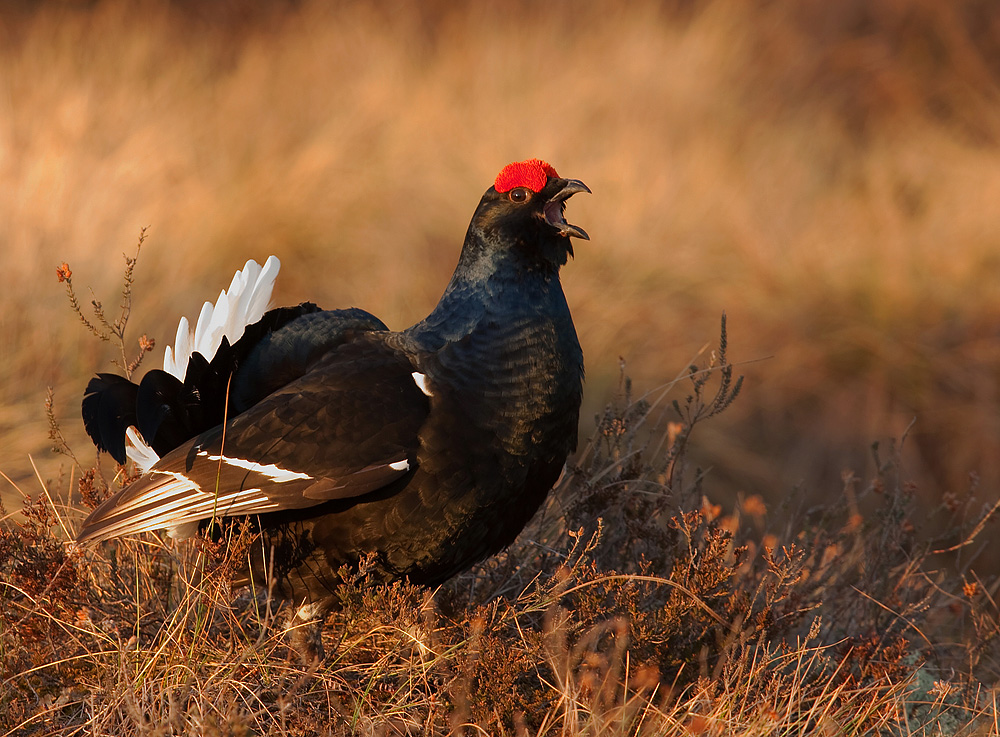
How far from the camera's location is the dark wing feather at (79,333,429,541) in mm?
2289

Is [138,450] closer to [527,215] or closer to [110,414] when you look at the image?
[110,414]

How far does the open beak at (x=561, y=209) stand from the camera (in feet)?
8.14

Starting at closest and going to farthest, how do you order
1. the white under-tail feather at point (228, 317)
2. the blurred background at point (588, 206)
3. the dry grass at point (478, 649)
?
the dry grass at point (478, 649) < the white under-tail feather at point (228, 317) < the blurred background at point (588, 206)

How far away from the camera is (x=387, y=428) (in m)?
2.31

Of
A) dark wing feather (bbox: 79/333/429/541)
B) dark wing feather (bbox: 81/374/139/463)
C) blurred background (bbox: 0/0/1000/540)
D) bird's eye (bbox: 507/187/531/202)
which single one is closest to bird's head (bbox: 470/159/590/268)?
bird's eye (bbox: 507/187/531/202)

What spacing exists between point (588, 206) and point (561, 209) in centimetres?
315

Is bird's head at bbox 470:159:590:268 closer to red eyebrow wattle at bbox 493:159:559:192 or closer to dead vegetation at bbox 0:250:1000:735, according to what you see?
red eyebrow wattle at bbox 493:159:559:192

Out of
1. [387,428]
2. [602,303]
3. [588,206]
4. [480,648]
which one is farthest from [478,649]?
[588,206]

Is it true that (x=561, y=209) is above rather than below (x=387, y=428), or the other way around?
above

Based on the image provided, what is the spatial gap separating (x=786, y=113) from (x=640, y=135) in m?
1.57

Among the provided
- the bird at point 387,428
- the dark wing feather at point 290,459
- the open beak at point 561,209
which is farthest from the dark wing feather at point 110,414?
the open beak at point 561,209

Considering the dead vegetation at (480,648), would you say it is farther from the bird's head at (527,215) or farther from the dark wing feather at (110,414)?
the bird's head at (527,215)

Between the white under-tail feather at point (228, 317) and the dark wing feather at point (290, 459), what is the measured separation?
400 mm

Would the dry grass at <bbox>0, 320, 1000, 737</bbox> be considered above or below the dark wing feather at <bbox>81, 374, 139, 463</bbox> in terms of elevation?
below
